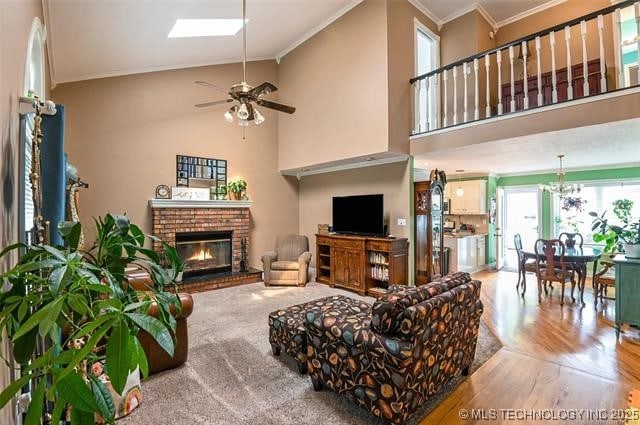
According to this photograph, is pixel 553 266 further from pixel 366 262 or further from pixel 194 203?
pixel 194 203

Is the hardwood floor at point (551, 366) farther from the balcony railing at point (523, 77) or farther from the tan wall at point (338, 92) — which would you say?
the tan wall at point (338, 92)

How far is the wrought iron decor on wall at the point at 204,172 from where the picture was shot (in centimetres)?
551

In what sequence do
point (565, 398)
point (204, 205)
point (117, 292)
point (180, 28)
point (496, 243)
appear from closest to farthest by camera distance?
point (117, 292) → point (565, 398) → point (180, 28) → point (204, 205) → point (496, 243)

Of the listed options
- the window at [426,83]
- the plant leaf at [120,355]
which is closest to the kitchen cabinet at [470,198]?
the window at [426,83]

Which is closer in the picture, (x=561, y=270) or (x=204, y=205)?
(x=561, y=270)

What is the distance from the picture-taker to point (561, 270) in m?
4.77

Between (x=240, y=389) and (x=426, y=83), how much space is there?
4.85 meters

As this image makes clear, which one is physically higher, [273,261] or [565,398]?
[273,261]

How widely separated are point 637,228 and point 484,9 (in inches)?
180

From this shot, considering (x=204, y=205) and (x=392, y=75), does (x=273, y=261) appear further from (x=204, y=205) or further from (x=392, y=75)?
(x=392, y=75)

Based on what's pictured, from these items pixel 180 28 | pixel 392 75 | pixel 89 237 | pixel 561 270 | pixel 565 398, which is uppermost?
pixel 180 28

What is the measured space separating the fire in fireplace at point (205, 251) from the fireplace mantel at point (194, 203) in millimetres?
539

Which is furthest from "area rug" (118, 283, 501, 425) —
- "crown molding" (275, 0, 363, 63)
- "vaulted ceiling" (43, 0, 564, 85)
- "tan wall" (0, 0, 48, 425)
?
"crown molding" (275, 0, 363, 63)

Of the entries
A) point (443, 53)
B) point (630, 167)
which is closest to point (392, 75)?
point (443, 53)
